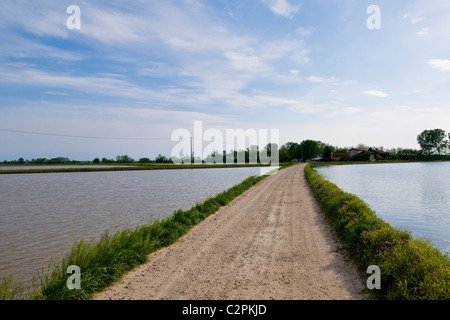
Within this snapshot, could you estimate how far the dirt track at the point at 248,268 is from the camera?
18.0ft

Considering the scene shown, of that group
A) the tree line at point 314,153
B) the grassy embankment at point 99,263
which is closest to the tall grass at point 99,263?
the grassy embankment at point 99,263

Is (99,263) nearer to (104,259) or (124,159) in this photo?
(104,259)

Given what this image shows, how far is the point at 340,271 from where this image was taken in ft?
21.2

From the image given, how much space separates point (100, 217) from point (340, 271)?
459 inches

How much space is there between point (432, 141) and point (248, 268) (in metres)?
167

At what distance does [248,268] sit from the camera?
676cm

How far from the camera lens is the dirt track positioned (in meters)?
5.49

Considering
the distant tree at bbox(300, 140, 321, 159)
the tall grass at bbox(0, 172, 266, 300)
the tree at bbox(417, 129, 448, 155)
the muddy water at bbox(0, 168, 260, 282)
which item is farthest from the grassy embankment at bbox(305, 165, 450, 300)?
the tree at bbox(417, 129, 448, 155)

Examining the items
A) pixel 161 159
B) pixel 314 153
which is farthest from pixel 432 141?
pixel 161 159

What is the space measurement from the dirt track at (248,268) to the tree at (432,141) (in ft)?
527
